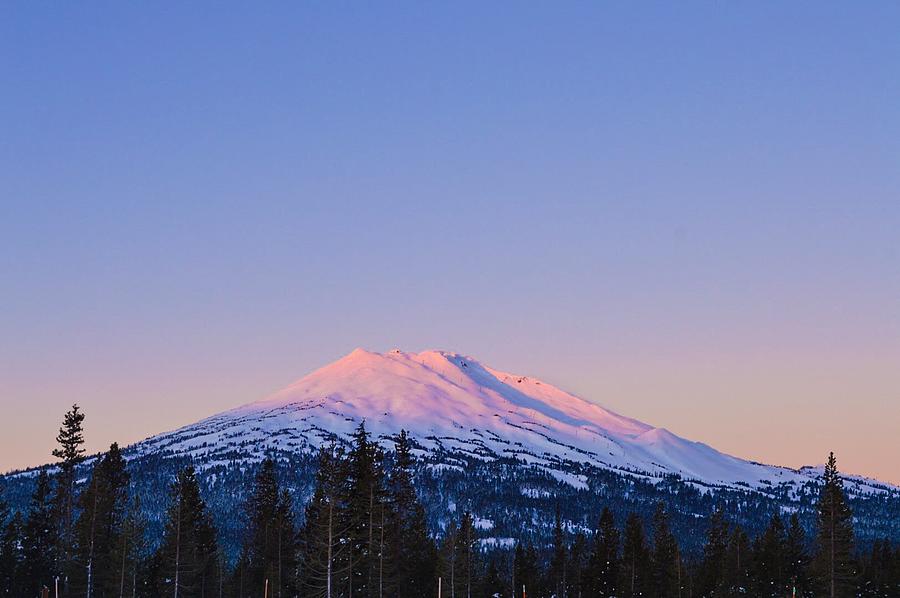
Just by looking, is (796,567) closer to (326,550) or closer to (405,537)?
(405,537)

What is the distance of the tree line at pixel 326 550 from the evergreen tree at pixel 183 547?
5.3 inches

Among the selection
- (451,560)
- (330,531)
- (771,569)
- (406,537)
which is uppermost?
(330,531)

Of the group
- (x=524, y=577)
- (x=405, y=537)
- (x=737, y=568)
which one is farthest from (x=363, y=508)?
(x=524, y=577)

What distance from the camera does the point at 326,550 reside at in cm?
6894

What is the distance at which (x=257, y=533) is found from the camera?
9512cm

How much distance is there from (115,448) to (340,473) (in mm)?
33676

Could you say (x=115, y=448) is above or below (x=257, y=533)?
above

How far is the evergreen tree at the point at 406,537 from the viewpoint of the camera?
81.0 meters

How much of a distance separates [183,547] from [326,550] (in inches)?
688

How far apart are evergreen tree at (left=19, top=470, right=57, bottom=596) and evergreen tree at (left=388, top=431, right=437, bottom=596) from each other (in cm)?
2871

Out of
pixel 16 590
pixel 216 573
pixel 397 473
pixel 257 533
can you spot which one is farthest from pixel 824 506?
pixel 16 590

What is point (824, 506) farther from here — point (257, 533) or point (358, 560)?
point (257, 533)

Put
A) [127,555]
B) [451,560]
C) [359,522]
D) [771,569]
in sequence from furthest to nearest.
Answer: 1. [771,569]
2. [451,560]
3. [127,555]
4. [359,522]

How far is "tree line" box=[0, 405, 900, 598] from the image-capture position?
2933 inches
